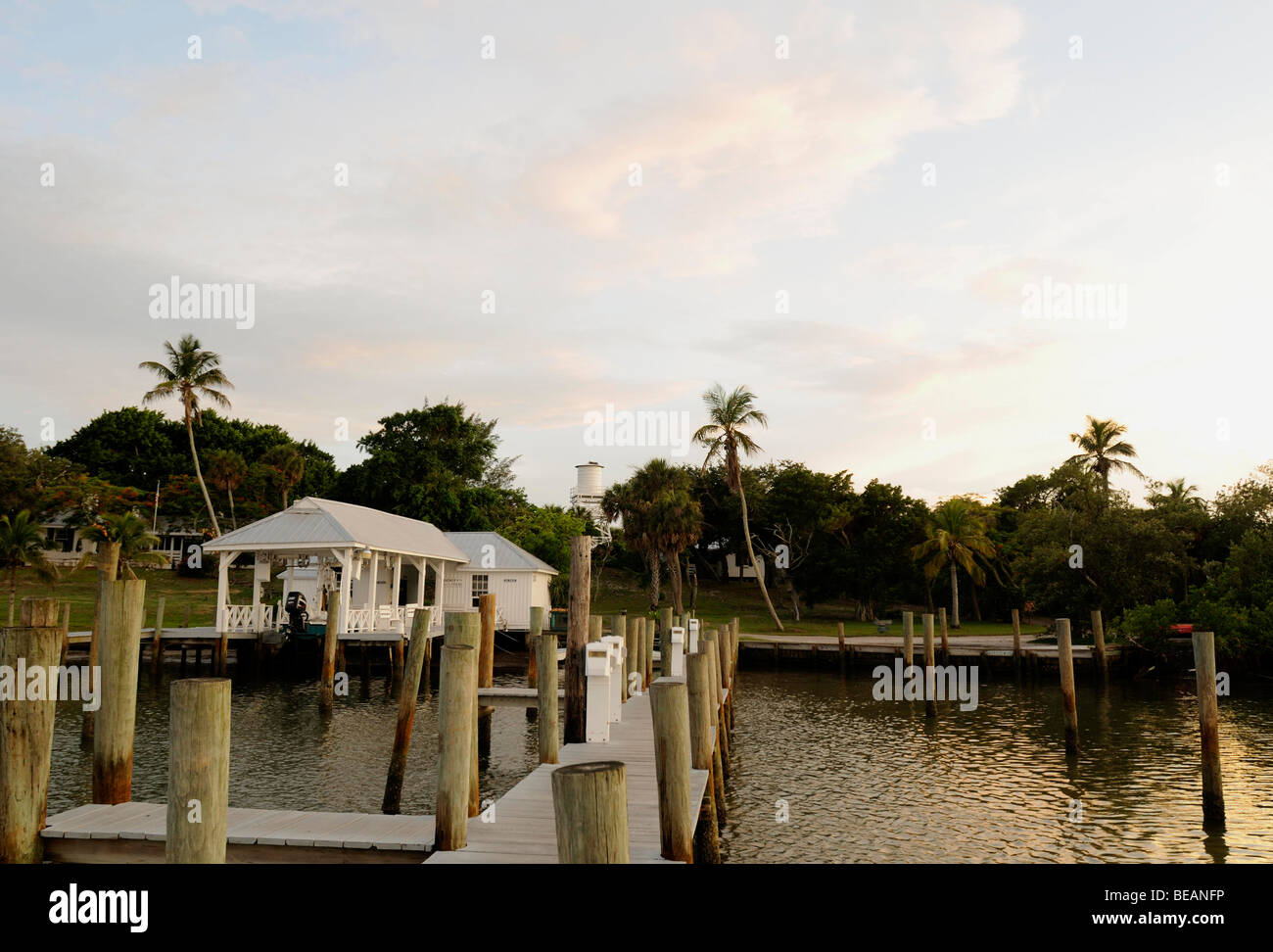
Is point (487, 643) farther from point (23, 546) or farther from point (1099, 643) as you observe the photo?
point (23, 546)

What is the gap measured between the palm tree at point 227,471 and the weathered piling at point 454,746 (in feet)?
188

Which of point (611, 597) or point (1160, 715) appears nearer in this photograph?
point (1160, 715)

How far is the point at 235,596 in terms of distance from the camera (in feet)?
172


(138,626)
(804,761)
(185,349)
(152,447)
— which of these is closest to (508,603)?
(804,761)

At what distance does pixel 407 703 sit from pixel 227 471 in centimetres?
5466

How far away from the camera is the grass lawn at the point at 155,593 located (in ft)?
136

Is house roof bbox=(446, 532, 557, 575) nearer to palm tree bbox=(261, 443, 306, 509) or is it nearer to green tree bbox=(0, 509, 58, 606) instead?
green tree bbox=(0, 509, 58, 606)

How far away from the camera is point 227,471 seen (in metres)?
60.6

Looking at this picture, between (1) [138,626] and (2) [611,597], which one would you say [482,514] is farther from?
(1) [138,626]

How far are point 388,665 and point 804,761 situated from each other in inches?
687

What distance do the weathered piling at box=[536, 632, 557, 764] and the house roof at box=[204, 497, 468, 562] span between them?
768 inches

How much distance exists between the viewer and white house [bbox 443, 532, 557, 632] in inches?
1618

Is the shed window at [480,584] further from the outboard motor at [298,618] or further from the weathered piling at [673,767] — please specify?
the weathered piling at [673,767]

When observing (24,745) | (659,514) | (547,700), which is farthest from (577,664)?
(659,514)
